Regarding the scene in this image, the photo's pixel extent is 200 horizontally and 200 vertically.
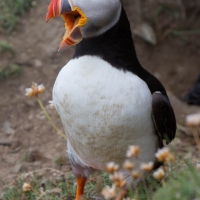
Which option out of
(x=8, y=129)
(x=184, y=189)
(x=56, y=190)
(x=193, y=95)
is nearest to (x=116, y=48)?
(x=184, y=189)

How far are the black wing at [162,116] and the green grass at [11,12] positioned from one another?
301cm

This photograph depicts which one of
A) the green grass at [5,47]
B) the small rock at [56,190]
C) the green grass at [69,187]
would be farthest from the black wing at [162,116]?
the green grass at [5,47]

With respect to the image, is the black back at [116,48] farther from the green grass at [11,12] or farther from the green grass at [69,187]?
the green grass at [11,12]

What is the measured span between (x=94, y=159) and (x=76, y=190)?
60 centimetres

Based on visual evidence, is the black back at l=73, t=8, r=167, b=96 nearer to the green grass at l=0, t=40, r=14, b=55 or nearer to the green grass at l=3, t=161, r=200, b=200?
the green grass at l=3, t=161, r=200, b=200

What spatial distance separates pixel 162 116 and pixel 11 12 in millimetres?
3270

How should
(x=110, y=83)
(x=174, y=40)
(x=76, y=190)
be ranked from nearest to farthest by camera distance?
(x=110, y=83) → (x=76, y=190) → (x=174, y=40)

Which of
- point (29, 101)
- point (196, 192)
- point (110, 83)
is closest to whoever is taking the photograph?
point (196, 192)

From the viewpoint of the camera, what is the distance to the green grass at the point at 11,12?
20.5ft

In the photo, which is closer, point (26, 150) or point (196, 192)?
point (196, 192)

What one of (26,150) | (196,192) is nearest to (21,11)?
(26,150)

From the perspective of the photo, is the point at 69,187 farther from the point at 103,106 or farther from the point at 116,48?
the point at 116,48

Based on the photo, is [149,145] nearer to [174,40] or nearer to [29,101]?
[29,101]

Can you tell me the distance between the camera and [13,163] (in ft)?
16.2
